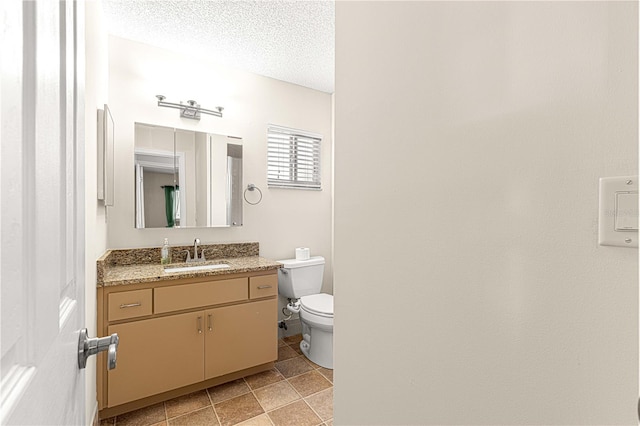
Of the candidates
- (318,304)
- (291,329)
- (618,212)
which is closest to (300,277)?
(318,304)

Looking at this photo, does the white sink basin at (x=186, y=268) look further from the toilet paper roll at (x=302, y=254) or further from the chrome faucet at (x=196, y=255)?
the toilet paper roll at (x=302, y=254)

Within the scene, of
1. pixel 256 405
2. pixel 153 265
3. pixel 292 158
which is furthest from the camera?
pixel 292 158

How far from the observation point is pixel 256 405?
6.40 feet

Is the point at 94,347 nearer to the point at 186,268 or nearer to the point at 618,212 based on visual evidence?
the point at 618,212

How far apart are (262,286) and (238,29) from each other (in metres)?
1.93

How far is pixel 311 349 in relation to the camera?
2.55 meters

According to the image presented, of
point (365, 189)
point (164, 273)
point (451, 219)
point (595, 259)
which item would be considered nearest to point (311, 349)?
point (164, 273)

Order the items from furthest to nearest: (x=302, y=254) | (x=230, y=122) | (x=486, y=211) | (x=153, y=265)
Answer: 1. (x=302, y=254)
2. (x=230, y=122)
3. (x=153, y=265)
4. (x=486, y=211)

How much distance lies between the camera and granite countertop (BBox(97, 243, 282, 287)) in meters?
1.81

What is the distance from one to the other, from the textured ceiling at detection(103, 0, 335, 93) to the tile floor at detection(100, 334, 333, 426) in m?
2.62

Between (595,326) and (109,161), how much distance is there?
7.78ft

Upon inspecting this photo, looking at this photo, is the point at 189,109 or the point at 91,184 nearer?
the point at 91,184

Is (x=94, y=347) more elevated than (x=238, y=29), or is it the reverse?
(x=238, y=29)

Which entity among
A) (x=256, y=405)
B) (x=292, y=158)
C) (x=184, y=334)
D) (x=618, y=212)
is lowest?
(x=256, y=405)
